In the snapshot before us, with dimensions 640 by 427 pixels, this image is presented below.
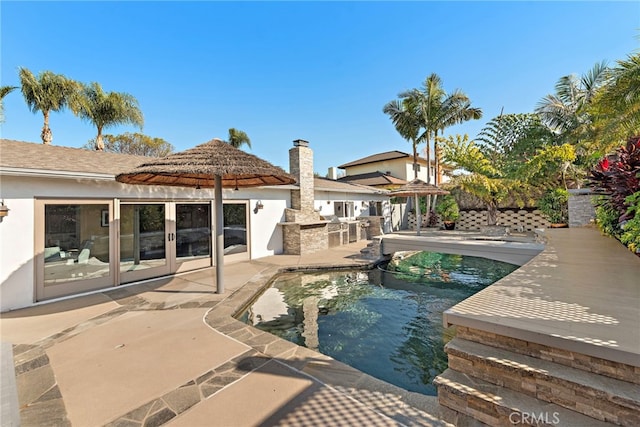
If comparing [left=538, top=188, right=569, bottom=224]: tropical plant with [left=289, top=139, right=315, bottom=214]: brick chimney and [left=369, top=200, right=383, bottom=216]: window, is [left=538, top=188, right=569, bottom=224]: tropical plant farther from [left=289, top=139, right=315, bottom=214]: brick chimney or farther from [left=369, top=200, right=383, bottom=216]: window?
[left=289, top=139, right=315, bottom=214]: brick chimney

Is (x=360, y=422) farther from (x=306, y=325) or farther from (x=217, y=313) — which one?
(x=217, y=313)

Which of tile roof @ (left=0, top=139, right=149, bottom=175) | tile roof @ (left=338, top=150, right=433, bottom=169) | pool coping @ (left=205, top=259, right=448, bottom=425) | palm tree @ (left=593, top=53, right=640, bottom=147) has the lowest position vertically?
pool coping @ (left=205, top=259, right=448, bottom=425)

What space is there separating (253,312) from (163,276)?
3808 millimetres

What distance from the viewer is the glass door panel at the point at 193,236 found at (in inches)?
320

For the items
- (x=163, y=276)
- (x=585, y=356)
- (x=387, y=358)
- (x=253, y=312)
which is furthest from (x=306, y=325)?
(x=163, y=276)

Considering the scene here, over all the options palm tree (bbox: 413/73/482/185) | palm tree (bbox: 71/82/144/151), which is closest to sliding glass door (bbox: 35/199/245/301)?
palm tree (bbox: 413/73/482/185)

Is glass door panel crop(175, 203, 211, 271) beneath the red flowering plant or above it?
beneath

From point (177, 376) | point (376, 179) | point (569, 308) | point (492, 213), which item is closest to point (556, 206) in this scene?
point (492, 213)

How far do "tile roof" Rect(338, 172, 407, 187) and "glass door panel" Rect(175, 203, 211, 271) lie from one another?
53.6 feet

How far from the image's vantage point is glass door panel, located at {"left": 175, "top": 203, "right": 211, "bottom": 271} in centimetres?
812

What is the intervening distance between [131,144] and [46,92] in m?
10.6

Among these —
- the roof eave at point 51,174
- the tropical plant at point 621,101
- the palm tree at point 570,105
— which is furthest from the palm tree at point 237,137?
the tropical plant at point 621,101

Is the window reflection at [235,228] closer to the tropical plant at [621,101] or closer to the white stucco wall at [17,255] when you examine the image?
the white stucco wall at [17,255]

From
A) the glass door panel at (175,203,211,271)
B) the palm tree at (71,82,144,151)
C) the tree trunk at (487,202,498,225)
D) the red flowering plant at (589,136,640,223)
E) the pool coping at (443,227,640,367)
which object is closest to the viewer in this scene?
the pool coping at (443,227,640,367)
